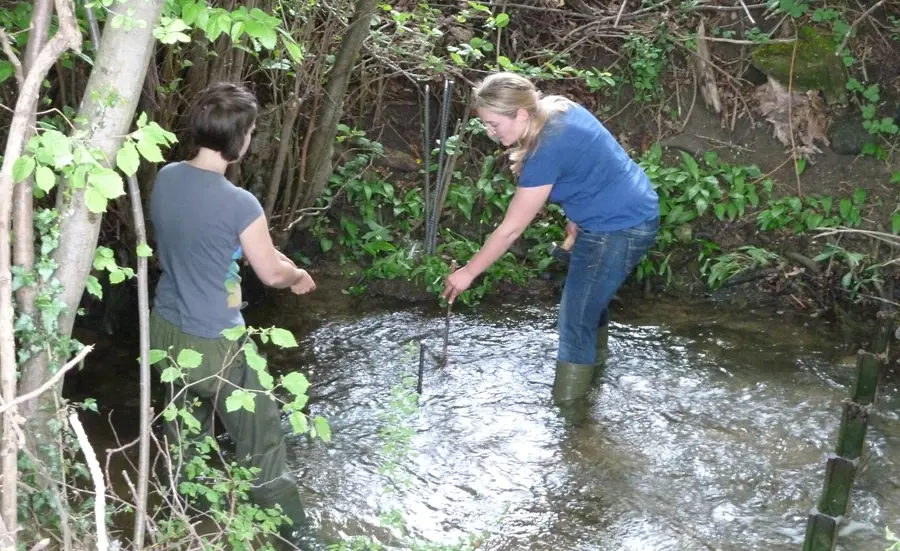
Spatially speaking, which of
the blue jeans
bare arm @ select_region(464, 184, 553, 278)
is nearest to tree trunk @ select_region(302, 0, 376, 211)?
bare arm @ select_region(464, 184, 553, 278)

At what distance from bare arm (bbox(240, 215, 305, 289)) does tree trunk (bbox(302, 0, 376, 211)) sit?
2.64 metres

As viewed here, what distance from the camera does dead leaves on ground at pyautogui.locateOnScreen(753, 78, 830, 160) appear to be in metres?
7.91

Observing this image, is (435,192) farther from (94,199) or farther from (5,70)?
(94,199)

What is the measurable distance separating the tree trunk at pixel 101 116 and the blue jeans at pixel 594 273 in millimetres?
2657

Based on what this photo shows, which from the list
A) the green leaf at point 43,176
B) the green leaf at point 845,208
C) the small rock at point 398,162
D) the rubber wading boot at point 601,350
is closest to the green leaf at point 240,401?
the green leaf at point 43,176

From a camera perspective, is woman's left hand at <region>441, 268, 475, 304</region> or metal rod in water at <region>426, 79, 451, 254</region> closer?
woman's left hand at <region>441, 268, 475, 304</region>

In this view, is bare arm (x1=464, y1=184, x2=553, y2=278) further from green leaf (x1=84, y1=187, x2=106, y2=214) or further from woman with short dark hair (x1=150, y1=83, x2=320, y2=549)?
green leaf (x1=84, y1=187, x2=106, y2=214)

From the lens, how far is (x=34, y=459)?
2877 millimetres

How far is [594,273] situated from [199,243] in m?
2.20

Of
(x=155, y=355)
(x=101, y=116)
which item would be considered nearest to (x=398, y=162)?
(x=155, y=355)

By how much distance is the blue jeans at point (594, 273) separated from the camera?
4.81 meters

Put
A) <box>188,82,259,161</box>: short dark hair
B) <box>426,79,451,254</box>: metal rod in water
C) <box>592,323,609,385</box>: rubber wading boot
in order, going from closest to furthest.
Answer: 1. <box>188,82,259,161</box>: short dark hair
2. <box>592,323,609,385</box>: rubber wading boot
3. <box>426,79,451,254</box>: metal rod in water

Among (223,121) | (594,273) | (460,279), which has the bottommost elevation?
(460,279)

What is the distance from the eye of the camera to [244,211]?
350 cm
